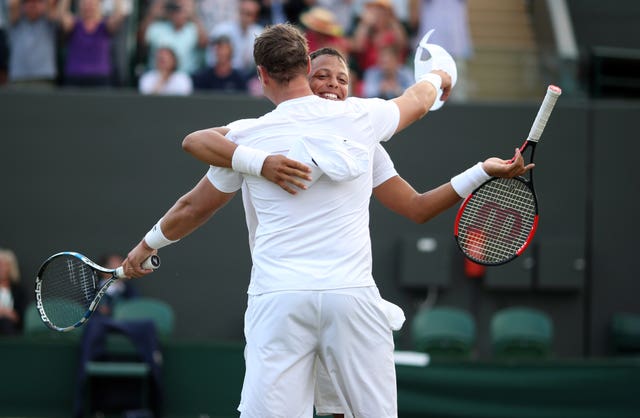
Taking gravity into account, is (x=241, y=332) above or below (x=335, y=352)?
below

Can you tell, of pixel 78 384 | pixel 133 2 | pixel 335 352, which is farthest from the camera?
pixel 133 2

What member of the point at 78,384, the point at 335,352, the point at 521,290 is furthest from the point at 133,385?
the point at 335,352

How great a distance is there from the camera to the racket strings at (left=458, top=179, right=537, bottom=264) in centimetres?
530

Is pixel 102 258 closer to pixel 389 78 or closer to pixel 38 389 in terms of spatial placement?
pixel 38 389

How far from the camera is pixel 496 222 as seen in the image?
5363 millimetres

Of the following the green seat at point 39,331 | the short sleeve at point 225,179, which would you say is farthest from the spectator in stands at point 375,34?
the short sleeve at point 225,179

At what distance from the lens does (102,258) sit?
526 inches

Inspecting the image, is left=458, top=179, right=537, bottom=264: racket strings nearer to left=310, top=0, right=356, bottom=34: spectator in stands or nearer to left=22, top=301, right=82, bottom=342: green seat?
left=22, top=301, right=82, bottom=342: green seat

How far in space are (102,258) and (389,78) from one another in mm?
3911

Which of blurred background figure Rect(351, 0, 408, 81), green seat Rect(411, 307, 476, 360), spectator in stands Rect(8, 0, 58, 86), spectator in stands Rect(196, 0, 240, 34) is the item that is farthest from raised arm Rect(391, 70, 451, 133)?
spectator in stands Rect(8, 0, 58, 86)

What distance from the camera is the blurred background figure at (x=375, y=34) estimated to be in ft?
44.0

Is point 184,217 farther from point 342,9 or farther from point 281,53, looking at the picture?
point 342,9

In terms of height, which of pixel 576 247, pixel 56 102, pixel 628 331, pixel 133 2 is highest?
pixel 133 2

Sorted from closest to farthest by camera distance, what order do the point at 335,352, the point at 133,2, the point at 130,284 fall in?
the point at 335,352 → the point at 130,284 → the point at 133,2
